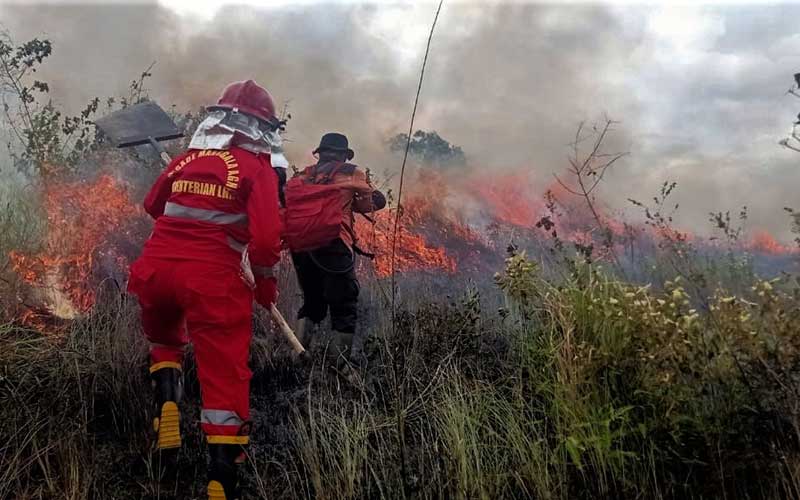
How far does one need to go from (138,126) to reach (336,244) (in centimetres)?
222

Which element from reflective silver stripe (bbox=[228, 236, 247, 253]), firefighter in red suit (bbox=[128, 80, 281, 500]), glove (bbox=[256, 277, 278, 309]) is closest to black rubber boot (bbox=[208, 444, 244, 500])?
firefighter in red suit (bbox=[128, 80, 281, 500])

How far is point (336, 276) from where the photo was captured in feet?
16.3

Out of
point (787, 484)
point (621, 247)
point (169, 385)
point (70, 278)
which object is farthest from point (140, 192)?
point (787, 484)

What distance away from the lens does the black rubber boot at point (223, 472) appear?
2.90 metres

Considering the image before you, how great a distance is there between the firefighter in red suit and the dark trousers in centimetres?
135

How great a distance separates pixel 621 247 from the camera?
6.44m

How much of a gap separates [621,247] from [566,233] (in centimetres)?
140

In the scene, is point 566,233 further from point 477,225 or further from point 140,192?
point 140,192

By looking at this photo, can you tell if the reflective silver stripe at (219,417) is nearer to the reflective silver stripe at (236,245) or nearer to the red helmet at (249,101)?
the reflective silver stripe at (236,245)

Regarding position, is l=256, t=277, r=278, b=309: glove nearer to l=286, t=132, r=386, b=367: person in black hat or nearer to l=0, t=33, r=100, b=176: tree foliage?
l=286, t=132, r=386, b=367: person in black hat

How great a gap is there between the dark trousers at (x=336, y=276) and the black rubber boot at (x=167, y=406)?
5.40ft

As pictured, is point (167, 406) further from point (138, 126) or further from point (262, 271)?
point (138, 126)

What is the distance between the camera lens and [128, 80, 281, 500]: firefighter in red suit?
3027 millimetres

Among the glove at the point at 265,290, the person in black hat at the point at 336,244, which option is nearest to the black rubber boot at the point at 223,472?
the glove at the point at 265,290
